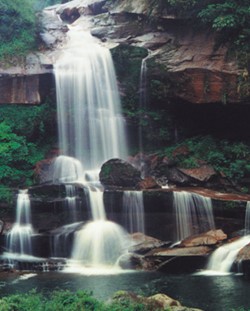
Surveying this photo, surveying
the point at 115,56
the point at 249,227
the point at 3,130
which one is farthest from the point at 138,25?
the point at 249,227

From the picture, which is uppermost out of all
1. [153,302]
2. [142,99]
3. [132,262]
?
[142,99]

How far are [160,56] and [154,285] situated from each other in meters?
13.3

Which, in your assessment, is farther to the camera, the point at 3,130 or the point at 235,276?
the point at 3,130

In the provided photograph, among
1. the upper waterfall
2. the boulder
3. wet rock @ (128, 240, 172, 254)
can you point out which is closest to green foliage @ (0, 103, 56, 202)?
the upper waterfall

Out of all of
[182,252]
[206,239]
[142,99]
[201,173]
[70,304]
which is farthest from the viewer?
[142,99]

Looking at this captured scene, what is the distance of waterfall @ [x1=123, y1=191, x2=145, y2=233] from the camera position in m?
19.5

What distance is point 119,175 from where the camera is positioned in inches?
838

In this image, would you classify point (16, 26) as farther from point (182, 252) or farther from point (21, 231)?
point (182, 252)

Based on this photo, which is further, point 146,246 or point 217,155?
point 217,155

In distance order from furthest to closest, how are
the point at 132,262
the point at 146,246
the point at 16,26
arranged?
the point at 16,26
the point at 146,246
the point at 132,262

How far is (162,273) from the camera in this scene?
1616 centimetres

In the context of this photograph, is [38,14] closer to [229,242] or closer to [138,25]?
[138,25]

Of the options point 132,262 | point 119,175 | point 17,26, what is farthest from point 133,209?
point 17,26

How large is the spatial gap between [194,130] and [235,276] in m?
11.1
